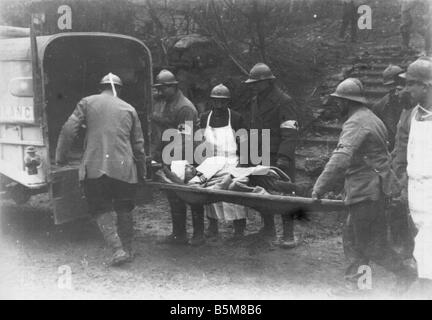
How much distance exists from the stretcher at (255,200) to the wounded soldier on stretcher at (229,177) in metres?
0.16

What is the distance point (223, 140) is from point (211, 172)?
0.49 meters

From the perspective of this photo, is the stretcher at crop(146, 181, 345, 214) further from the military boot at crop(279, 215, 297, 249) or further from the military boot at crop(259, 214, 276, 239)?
the military boot at crop(259, 214, 276, 239)

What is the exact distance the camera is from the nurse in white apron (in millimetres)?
6051

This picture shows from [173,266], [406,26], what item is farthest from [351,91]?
[406,26]

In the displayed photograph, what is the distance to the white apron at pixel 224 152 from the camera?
6.04 m

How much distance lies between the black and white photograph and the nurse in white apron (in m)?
0.02

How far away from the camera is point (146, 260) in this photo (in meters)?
5.72

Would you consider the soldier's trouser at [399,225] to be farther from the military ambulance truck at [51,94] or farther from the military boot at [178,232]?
the military ambulance truck at [51,94]

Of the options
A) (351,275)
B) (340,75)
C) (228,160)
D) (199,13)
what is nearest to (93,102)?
(228,160)

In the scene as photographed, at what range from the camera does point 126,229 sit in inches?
222

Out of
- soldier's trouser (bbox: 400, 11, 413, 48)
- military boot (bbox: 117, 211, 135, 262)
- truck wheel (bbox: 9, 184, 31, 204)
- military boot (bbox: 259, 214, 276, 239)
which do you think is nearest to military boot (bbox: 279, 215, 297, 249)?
military boot (bbox: 259, 214, 276, 239)

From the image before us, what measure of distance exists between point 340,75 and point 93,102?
15.0 ft

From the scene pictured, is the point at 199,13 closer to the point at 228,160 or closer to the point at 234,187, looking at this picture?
the point at 228,160

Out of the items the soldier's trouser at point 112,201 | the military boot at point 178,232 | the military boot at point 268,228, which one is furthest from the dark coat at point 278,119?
the soldier's trouser at point 112,201
